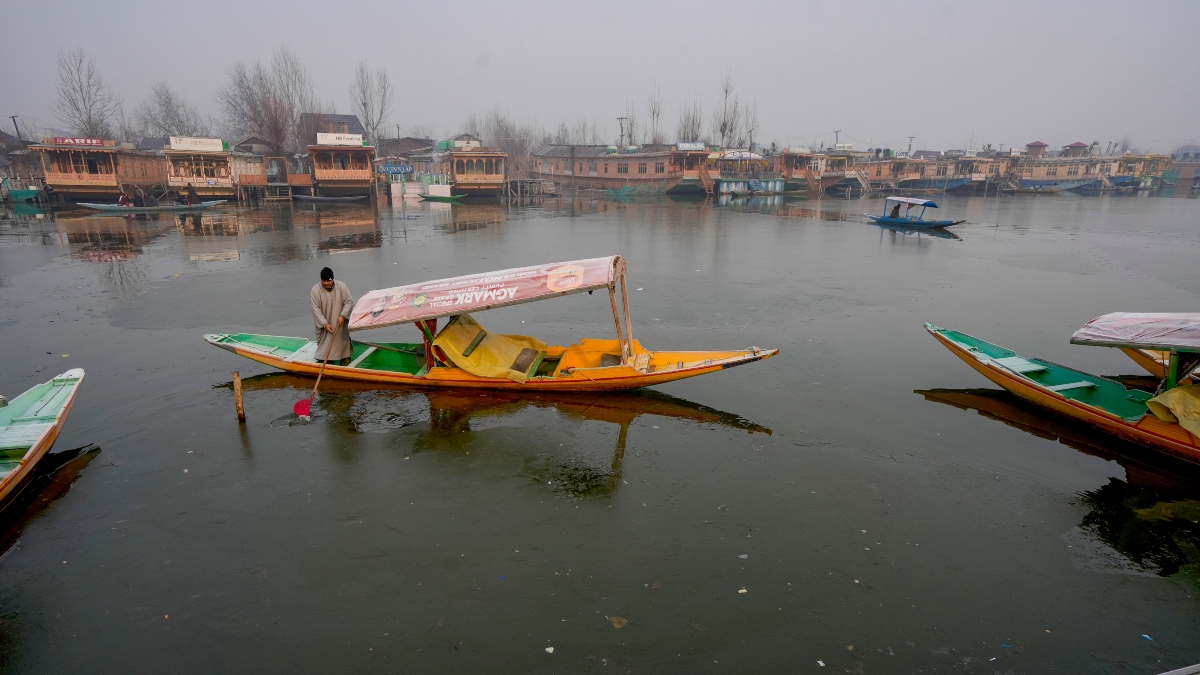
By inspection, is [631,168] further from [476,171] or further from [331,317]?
[331,317]

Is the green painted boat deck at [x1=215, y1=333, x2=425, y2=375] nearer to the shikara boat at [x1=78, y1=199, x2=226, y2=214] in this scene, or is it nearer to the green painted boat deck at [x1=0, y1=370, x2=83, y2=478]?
the green painted boat deck at [x1=0, y1=370, x2=83, y2=478]

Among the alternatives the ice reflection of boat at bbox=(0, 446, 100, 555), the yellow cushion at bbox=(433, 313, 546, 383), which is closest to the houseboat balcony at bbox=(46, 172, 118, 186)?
the ice reflection of boat at bbox=(0, 446, 100, 555)

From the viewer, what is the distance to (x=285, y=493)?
6387 mm

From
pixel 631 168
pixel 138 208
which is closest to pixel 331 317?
pixel 138 208

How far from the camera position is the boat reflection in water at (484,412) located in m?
7.33

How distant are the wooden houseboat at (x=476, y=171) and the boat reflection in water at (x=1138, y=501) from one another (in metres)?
40.3

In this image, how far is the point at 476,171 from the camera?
45156mm

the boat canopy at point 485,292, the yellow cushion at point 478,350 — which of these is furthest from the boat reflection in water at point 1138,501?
the yellow cushion at point 478,350

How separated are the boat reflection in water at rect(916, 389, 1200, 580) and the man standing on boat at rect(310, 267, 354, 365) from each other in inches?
344

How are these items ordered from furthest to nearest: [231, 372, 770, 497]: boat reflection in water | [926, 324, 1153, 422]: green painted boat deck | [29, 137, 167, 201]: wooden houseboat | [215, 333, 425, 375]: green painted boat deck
Result: [29, 137, 167, 201]: wooden houseboat, [215, 333, 425, 375]: green painted boat deck, [926, 324, 1153, 422]: green painted boat deck, [231, 372, 770, 497]: boat reflection in water

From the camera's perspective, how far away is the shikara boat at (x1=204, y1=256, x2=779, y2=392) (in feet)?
26.3

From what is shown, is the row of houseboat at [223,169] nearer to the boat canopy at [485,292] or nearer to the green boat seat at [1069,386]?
the boat canopy at [485,292]

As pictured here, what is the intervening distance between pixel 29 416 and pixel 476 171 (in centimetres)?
4060

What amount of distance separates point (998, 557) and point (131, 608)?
7.07 m
